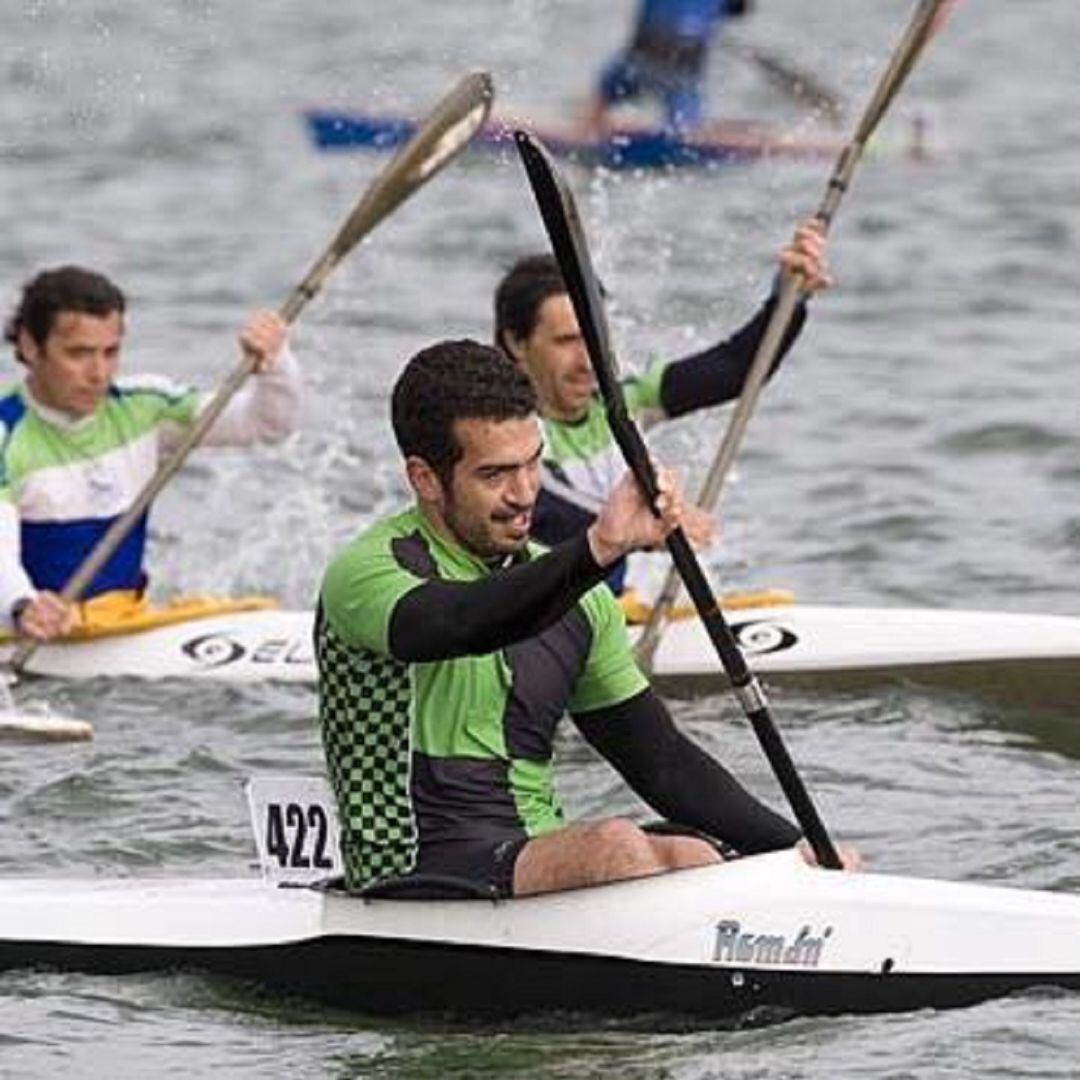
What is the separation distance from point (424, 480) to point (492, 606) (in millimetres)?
385

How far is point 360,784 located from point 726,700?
365cm

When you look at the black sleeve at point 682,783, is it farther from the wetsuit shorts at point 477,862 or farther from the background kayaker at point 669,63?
the background kayaker at point 669,63

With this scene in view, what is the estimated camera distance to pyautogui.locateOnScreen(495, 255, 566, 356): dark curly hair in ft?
31.4

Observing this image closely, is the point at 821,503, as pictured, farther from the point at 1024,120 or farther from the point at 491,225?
the point at 1024,120

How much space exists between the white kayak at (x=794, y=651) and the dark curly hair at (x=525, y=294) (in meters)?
1.14

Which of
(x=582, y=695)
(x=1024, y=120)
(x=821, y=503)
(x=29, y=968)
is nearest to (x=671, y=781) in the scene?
(x=582, y=695)

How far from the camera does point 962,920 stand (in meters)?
6.72

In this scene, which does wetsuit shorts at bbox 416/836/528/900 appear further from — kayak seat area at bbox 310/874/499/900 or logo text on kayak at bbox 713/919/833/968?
logo text on kayak at bbox 713/919/833/968

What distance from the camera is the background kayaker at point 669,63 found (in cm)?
2159

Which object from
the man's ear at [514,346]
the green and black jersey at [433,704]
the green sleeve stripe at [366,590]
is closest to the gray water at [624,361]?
the green and black jersey at [433,704]

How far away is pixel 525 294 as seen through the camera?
960 centimetres

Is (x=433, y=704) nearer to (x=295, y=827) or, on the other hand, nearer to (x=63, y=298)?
(x=295, y=827)

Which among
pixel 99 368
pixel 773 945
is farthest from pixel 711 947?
pixel 99 368

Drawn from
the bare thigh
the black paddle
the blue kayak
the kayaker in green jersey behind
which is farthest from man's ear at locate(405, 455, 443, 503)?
the blue kayak
